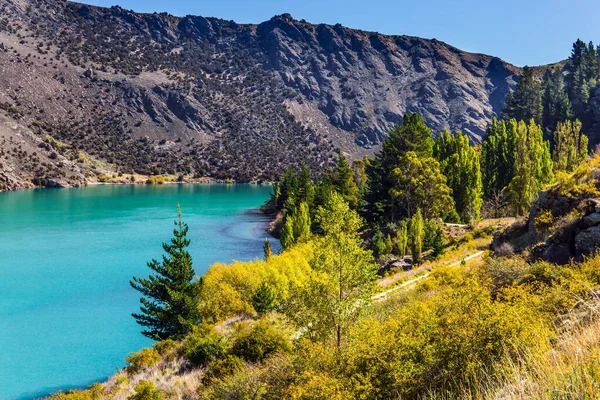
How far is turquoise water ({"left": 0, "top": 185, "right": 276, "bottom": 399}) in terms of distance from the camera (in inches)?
1119

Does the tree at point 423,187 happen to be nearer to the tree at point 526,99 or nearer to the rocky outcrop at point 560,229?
the rocky outcrop at point 560,229

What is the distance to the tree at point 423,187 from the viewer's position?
50.4 meters

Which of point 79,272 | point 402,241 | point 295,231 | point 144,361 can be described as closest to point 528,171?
point 402,241

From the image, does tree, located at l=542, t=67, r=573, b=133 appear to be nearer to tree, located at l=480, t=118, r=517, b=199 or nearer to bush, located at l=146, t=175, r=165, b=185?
tree, located at l=480, t=118, r=517, b=199

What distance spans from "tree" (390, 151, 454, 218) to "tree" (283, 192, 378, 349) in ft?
117

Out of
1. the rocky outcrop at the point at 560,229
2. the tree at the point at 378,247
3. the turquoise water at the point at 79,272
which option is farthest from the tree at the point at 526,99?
the rocky outcrop at the point at 560,229

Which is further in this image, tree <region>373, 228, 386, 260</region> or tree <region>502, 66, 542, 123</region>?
tree <region>502, 66, 542, 123</region>

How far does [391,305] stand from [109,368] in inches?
779

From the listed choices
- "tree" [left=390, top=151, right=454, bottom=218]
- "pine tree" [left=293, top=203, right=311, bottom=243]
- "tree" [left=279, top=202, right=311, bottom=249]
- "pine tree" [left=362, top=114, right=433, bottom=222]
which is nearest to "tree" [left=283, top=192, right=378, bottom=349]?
"tree" [left=279, top=202, right=311, bottom=249]

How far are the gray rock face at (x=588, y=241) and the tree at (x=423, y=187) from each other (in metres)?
34.0

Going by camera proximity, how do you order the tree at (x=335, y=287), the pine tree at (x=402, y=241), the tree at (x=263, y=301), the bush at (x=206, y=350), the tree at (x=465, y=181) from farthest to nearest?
the tree at (x=465, y=181)
the pine tree at (x=402, y=241)
the tree at (x=263, y=301)
the bush at (x=206, y=350)
the tree at (x=335, y=287)

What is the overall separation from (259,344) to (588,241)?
48.3 ft

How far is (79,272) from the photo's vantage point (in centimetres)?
4894

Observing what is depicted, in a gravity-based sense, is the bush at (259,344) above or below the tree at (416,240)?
below
